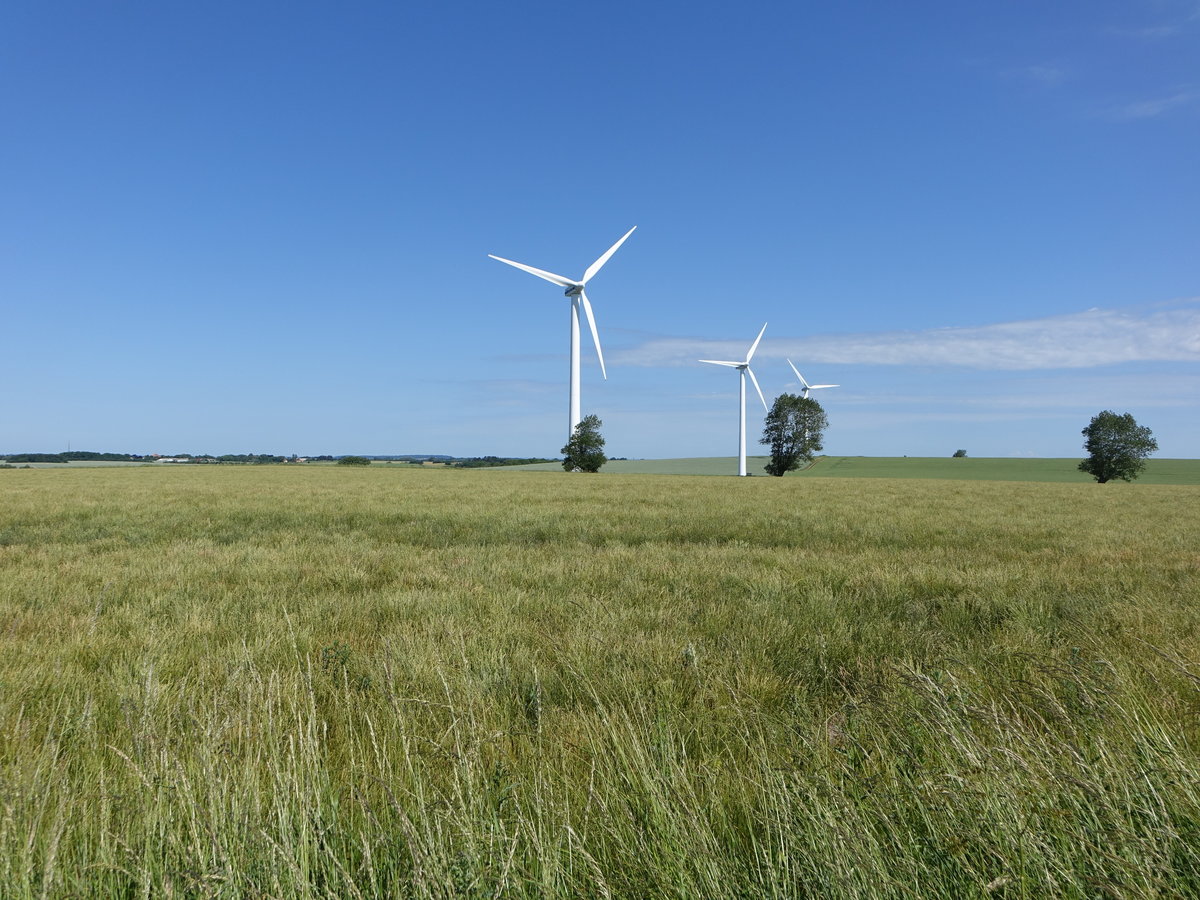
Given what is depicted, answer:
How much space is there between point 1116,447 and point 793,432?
36929 mm

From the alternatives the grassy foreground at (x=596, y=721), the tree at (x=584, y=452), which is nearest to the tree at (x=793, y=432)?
the tree at (x=584, y=452)

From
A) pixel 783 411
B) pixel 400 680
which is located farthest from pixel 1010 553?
pixel 783 411

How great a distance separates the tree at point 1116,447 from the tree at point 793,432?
101ft

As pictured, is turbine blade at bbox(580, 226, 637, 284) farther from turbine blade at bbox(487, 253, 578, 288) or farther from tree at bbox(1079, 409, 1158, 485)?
tree at bbox(1079, 409, 1158, 485)

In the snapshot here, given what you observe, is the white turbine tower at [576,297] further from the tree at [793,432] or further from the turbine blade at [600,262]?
the tree at [793,432]

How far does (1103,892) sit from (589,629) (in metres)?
4.08

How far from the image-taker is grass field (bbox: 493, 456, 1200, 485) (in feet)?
281

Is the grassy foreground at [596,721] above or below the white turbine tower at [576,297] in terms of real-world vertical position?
below

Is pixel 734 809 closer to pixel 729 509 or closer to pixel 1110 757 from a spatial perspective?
pixel 1110 757

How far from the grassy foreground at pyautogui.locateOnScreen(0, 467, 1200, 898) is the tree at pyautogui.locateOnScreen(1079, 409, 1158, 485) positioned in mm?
82910

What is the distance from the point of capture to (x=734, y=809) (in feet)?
8.77

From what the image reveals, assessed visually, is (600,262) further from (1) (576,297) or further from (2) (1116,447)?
(2) (1116,447)

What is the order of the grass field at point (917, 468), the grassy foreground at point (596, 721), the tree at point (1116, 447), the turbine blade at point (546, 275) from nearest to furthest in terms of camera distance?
1. the grassy foreground at point (596, 721)
2. the turbine blade at point (546, 275)
3. the tree at point (1116, 447)
4. the grass field at point (917, 468)

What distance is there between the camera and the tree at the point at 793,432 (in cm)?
9219
